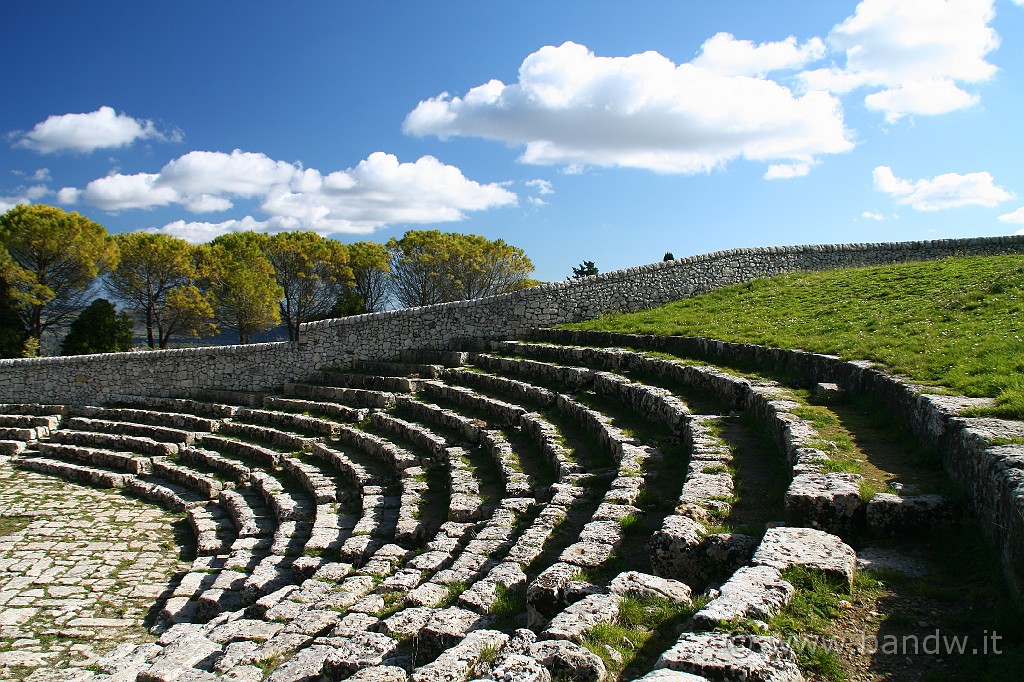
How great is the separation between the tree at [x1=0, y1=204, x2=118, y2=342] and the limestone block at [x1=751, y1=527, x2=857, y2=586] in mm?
31912

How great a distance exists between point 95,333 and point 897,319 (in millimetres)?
29007

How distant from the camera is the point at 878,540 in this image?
508cm

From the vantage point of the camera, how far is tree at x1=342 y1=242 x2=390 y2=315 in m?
42.7

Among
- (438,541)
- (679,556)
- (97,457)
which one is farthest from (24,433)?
(679,556)

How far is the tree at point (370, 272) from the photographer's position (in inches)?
1681

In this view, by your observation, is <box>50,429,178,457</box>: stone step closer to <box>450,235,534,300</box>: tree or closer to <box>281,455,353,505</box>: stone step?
<box>281,455,353,505</box>: stone step

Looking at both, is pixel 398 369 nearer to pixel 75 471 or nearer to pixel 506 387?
pixel 506 387

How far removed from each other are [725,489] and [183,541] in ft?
29.1

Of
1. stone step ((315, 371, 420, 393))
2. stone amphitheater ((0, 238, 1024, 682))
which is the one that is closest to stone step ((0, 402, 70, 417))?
stone amphitheater ((0, 238, 1024, 682))

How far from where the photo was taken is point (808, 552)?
457 centimetres

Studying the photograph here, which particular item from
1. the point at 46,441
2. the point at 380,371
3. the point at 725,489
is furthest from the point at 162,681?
the point at 46,441

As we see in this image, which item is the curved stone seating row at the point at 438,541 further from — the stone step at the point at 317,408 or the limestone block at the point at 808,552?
the stone step at the point at 317,408

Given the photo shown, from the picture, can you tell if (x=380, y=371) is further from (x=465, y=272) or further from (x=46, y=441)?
(x=465, y=272)

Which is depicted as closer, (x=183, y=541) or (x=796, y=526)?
(x=796, y=526)
